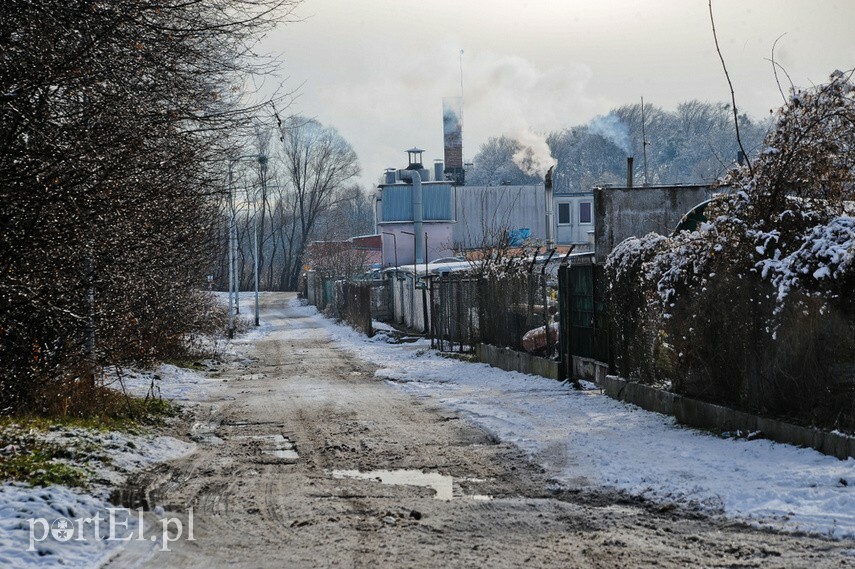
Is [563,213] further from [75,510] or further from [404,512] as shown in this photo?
[75,510]

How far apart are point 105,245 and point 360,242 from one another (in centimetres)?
6526

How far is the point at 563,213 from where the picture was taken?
211ft

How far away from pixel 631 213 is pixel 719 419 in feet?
59.5

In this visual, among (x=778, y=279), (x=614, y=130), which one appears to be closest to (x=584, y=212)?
(x=614, y=130)

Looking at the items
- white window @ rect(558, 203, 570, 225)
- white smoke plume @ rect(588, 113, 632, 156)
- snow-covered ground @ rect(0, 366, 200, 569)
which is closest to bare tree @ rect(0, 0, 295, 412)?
snow-covered ground @ rect(0, 366, 200, 569)

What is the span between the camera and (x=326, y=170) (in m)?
101

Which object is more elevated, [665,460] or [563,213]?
[563,213]

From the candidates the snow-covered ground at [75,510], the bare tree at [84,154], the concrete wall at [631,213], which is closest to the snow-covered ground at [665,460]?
the snow-covered ground at [75,510]

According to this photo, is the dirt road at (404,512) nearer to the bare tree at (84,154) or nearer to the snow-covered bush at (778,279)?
the bare tree at (84,154)

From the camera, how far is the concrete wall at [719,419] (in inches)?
360

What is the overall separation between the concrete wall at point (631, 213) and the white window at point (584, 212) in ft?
114

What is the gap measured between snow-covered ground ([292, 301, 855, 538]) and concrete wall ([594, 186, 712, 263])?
12552 millimetres

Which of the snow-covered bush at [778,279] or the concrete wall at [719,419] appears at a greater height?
the snow-covered bush at [778,279]

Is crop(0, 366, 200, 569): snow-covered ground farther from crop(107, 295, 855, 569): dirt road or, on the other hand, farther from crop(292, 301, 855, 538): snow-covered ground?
crop(292, 301, 855, 538): snow-covered ground
